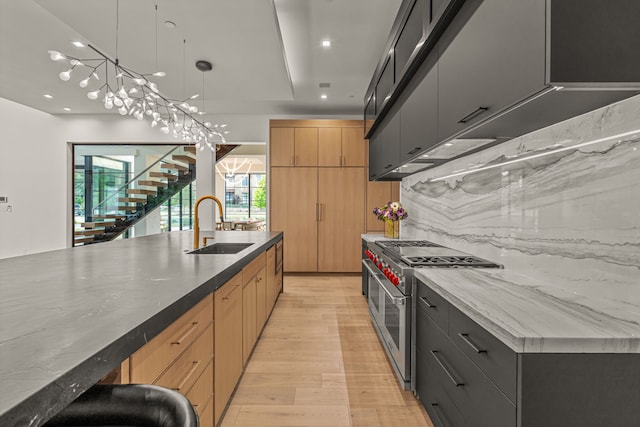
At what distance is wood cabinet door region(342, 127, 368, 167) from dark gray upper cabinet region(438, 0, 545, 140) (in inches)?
150

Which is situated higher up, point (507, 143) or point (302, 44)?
point (302, 44)

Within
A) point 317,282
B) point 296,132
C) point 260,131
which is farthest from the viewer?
point 260,131

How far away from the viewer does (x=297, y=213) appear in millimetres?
5562

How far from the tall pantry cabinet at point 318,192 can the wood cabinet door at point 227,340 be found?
3544 mm

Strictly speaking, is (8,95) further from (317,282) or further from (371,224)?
(371,224)

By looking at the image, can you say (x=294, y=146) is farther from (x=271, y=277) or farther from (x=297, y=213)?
(x=271, y=277)

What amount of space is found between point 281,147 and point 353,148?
4.26 feet

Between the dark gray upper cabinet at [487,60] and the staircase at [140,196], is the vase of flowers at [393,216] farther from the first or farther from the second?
the staircase at [140,196]

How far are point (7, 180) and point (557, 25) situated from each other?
8296 millimetres

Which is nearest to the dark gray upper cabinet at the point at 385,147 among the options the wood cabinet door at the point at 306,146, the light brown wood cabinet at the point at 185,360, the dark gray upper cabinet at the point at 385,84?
the dark gray upper cabinet at the point at 385,84

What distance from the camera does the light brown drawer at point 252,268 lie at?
2123 mm

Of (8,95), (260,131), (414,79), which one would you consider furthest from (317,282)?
(8,95)

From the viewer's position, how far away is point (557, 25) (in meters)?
0.92

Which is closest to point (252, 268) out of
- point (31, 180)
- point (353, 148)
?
point (353, 148)
